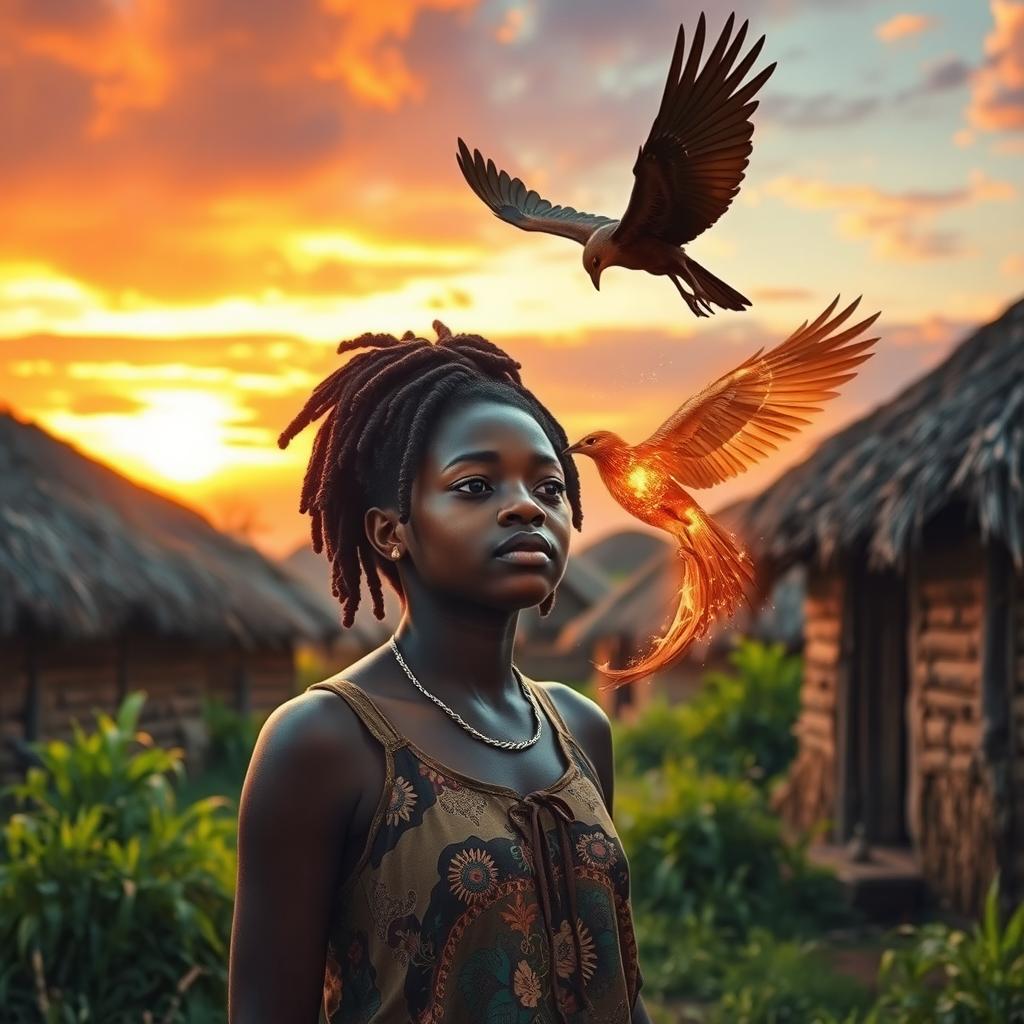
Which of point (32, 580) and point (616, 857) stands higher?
point (32, 580)

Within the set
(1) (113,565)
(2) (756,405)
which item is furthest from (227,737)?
(2) (756,405)

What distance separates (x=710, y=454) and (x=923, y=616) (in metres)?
7.26

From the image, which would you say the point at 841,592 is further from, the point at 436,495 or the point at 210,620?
the point at 436,495

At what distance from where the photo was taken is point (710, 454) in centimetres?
198

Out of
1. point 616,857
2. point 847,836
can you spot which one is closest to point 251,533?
point 847,836

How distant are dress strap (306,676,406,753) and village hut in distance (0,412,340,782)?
8797 millimetres

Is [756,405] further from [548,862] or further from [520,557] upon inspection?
[548,862]

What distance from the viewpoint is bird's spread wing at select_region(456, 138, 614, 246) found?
211 centimetres

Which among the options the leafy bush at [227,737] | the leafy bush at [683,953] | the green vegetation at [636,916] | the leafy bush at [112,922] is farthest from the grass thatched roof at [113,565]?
the leafy bush at [683,953]

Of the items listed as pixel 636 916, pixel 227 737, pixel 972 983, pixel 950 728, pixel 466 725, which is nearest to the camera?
pixel 466 725

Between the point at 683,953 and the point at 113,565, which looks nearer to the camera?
the point at 683,953

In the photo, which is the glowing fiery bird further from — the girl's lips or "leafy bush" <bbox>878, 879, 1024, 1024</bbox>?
"leafy bush" <bbox>878, 879, 1024, 1024</bbox>

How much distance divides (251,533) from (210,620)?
2470cm

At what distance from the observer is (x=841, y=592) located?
980cm
